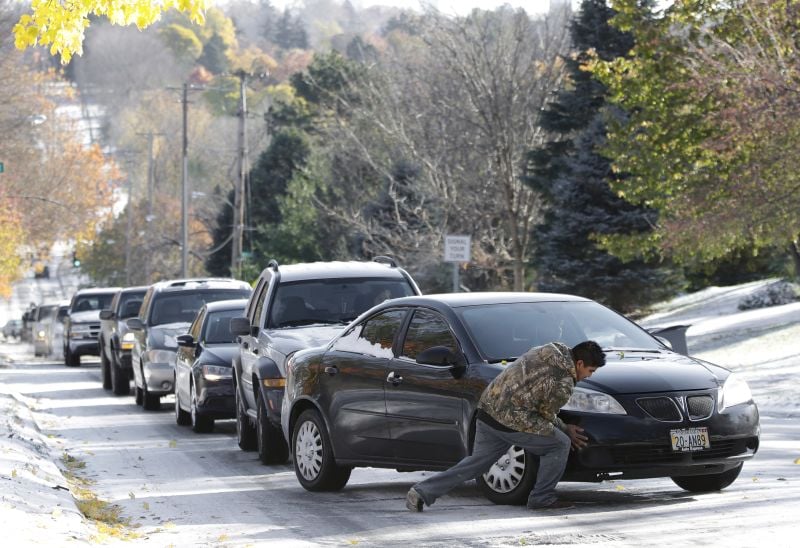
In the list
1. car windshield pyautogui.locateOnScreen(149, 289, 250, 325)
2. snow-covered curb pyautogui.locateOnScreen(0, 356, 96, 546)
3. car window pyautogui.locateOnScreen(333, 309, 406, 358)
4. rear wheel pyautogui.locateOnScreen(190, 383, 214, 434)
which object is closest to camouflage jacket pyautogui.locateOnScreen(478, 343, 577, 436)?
car window pyautogui.locateOnScreen(333, 309, 406, 358)

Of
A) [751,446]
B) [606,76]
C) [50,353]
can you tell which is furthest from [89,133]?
[751,446]

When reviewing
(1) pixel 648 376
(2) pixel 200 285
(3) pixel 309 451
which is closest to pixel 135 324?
(2) pixel 200 285

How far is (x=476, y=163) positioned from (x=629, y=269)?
279 inches

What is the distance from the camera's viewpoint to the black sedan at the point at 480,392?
10.8m

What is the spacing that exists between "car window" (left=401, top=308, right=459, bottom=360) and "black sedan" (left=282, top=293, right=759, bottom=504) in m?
0.01

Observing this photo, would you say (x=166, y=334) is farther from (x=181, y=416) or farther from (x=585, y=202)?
(x=585, y=202)

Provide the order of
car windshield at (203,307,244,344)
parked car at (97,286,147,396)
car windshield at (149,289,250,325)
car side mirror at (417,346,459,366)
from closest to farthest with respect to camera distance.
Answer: car side mirror at (417,346,459,366) < car windshield at (203,307,244,344) < car windshield at (149,289,250,325) < parked car at (97,286,147,396)

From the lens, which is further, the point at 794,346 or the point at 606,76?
the point at 606,76

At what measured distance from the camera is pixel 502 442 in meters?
10.6

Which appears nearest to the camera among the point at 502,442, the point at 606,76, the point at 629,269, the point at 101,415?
the point at 502,442

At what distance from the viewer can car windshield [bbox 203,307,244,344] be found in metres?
20.1

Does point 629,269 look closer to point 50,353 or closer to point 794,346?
point 794,346

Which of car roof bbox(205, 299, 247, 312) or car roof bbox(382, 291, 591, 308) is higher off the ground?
car roof bbox(382, 291, 591, 308)

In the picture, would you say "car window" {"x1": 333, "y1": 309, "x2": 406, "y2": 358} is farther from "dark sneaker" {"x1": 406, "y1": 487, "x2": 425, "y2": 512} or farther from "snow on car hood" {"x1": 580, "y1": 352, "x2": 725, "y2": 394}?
"snow on car hood" {"x1": 580, "y1": 352, "x2": 725, "y2": 394}
